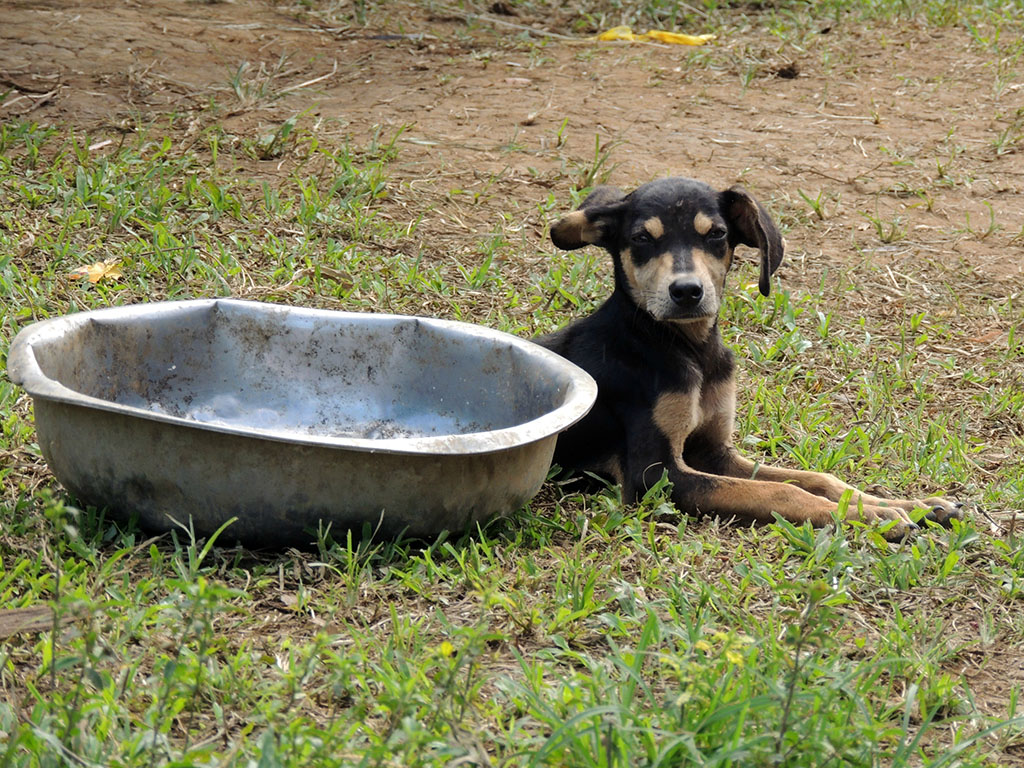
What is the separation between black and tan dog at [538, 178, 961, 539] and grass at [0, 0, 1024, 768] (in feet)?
0.65

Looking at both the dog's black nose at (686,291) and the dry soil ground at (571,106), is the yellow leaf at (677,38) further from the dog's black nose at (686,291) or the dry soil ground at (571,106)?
the dog's black nose at (686,291)

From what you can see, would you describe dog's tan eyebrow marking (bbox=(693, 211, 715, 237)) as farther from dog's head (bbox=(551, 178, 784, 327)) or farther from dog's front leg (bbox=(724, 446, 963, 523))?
dog's front leg (bbox=(724, 446, 963, 523))

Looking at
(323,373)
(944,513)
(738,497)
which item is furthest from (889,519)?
(323,373)

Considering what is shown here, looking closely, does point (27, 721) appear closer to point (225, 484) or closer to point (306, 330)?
point (225, 484)

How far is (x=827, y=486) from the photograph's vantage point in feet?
14.0

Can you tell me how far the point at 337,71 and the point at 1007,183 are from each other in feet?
14.3

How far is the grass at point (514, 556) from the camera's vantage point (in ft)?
8.68

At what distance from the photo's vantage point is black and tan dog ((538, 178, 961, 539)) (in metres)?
4.21

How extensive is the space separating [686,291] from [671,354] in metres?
0.30

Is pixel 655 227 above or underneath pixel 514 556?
above

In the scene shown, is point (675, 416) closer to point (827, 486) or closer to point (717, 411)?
point (717, 411)

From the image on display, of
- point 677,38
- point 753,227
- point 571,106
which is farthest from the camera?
point 677,38

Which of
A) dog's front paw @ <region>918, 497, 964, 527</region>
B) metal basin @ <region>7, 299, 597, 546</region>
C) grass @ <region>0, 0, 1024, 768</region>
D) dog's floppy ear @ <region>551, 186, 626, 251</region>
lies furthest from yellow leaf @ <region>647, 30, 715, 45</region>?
dog's front paw @ <region>918, 497, 964, 527</region>

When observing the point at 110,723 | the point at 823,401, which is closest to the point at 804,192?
the point at 823,401
